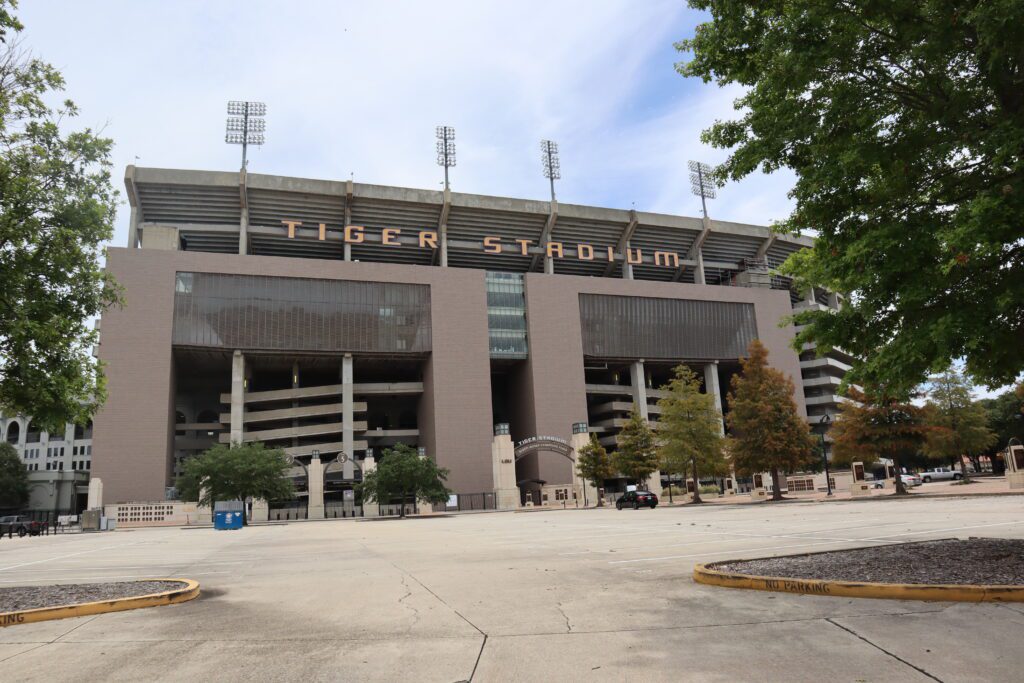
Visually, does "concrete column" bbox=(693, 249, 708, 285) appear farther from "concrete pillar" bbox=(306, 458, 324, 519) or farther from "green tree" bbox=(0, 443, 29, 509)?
"green tree" bbox=(0, 443, 29, 509)

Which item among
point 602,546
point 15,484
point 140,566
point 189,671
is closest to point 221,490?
point 140,566

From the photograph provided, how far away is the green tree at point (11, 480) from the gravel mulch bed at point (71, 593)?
346 ft

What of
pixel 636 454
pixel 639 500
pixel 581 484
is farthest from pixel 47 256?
pixel 581 484

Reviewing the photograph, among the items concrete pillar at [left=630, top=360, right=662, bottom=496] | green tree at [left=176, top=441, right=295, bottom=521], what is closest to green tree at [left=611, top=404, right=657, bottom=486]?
concrete pillar at [left=630, top=360, right=662, bottom=496]

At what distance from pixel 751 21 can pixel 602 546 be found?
1193 centimetres

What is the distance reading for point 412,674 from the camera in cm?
536

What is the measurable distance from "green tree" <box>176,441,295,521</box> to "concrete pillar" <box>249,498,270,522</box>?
612 cm

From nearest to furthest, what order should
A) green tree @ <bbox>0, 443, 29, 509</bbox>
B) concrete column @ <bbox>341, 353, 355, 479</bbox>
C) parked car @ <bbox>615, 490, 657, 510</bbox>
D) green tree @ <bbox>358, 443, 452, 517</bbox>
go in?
parked car @ <bbox>615, 490, 657, 510</bbox>
green tree @ <bbox>358, 443, 452, 517</bbox>
concrete column @ <bbox>341, 353, 355, 479</bbox>
green tree @ <bbox>0, 443, 29, 509</bbox>

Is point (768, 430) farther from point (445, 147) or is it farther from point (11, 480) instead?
point (11, 480)

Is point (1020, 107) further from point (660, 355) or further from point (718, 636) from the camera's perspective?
point (660, 355)

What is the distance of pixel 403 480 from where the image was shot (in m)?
53.0

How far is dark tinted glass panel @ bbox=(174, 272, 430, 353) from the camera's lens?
72.8 metres

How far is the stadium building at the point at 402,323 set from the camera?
70312mm

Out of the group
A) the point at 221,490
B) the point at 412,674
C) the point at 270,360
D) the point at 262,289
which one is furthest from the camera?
the point at 270,360
